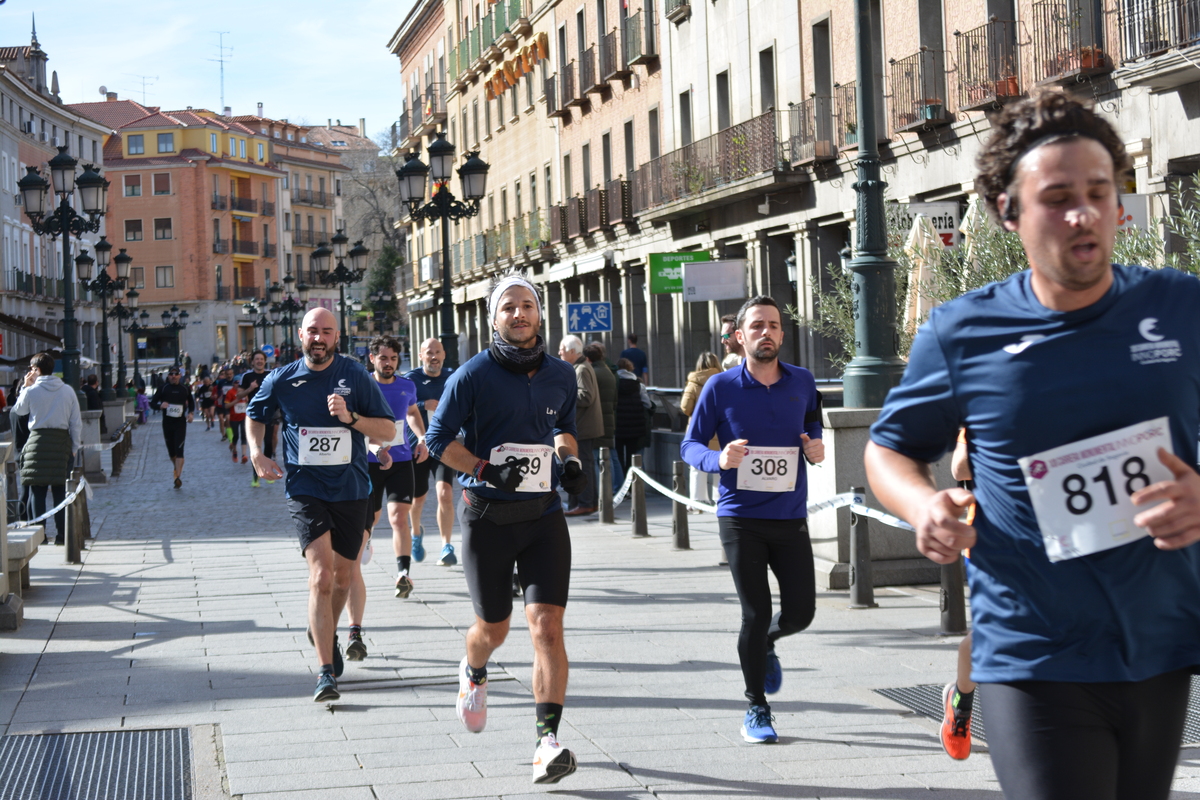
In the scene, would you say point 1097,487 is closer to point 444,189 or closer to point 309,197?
point 444,189

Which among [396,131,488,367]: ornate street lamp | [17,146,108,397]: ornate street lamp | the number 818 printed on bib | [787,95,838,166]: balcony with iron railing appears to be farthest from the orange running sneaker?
[787,95,838,166]: balcony with iron railing

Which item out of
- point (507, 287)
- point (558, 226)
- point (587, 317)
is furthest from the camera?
point (558, 226)

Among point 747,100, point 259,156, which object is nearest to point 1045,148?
point 747,100

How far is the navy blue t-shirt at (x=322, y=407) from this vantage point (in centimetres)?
776

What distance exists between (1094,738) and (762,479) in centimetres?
373

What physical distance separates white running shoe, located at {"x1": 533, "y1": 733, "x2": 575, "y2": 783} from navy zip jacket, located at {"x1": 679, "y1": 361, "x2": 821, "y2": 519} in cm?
152

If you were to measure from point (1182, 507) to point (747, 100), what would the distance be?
2921 cm

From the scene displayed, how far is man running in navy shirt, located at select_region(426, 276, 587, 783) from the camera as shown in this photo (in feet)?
19.6

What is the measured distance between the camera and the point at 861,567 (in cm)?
985

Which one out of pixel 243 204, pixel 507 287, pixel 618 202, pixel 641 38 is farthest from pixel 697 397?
pixel 243 204

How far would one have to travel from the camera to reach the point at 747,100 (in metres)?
31.2

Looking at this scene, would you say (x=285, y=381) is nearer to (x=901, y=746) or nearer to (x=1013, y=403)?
(x=901, y=746)

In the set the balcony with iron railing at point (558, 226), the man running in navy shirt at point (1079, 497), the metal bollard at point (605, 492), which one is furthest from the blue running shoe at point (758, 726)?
the balcony with iron railing at point (558, 226)

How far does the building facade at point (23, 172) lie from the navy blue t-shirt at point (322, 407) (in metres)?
55.4
